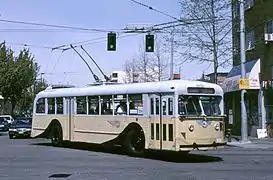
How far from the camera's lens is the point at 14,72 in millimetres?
59500

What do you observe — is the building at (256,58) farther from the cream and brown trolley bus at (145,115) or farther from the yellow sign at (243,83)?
the cream and brown trolley bus at (145,115)

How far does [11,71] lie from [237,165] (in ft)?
145

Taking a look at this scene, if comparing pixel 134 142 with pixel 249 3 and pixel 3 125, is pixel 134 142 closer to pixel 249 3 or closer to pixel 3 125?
pixel 249 3

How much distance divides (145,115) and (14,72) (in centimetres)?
4134

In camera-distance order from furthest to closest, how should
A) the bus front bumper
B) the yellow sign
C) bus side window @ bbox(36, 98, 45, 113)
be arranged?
the yellow sign → bus side window @ bbox(36, 98, 45, 113) → the bus front bumper

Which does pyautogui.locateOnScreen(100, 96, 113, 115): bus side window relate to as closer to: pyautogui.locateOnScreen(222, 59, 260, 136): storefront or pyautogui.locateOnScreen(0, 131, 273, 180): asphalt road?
pyautogui.locateOnScreen(0, 131, 273, 180): asphalt road

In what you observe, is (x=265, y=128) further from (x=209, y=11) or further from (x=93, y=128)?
(x=93, y=128)

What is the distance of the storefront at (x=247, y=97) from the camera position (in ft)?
111

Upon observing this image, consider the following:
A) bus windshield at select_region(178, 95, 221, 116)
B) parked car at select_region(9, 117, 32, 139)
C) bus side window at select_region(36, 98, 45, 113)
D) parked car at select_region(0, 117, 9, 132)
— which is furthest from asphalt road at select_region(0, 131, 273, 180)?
parked car at select_region(0, 117, 9, 132)

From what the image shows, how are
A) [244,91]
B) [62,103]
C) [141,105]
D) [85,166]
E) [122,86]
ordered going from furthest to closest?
[244,91] → [62,103] → [122,86] → [141,105] → [85,166]

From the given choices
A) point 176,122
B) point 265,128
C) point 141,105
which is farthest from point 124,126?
point 265,128

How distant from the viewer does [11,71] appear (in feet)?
192

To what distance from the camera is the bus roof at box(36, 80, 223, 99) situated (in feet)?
64.0

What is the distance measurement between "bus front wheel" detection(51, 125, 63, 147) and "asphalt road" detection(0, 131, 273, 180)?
421 cm
